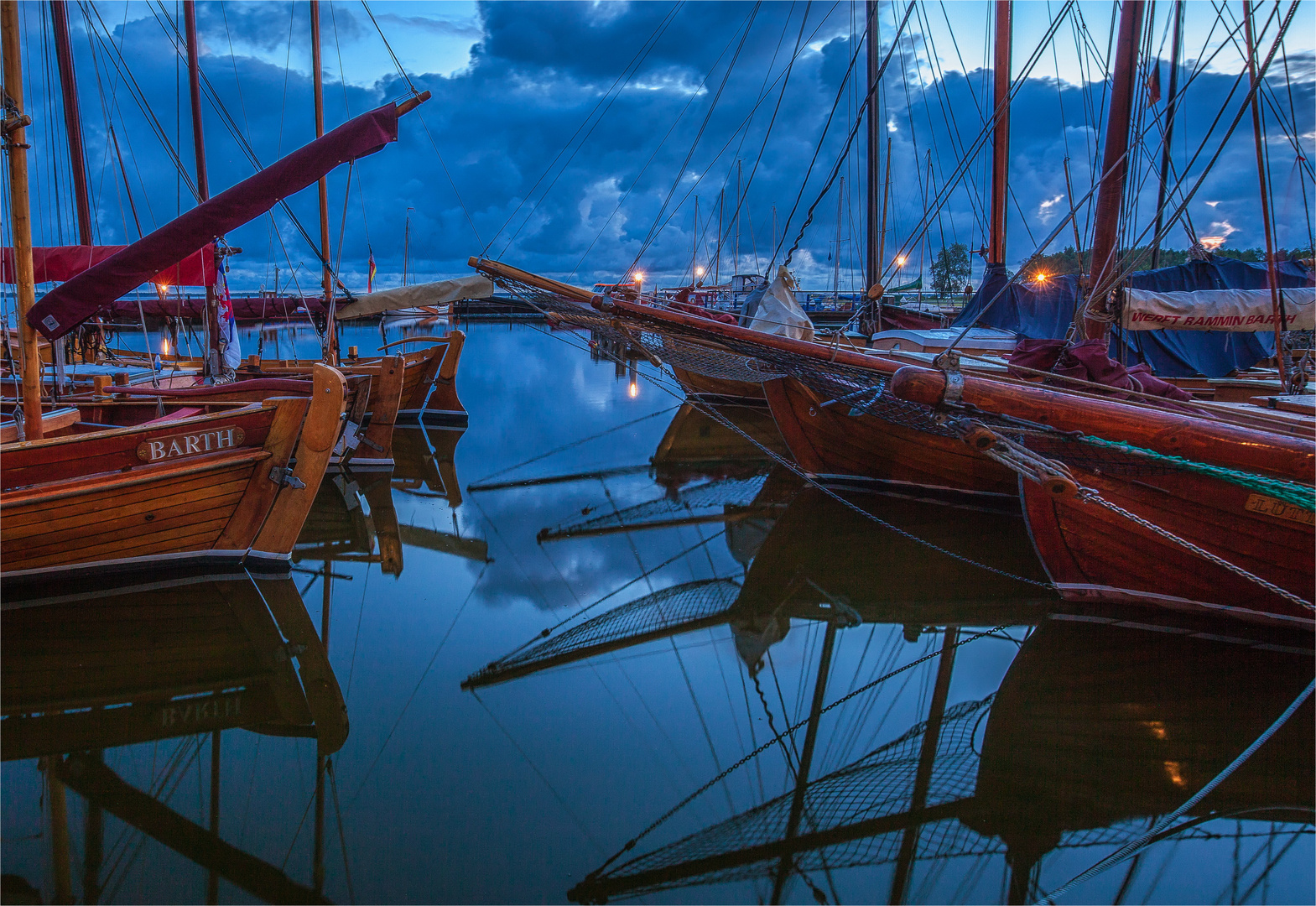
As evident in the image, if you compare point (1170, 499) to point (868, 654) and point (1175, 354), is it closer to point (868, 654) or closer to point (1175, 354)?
point (868, 654)

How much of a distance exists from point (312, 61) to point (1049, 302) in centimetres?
1284

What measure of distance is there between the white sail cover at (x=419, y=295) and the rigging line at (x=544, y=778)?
7.00 m

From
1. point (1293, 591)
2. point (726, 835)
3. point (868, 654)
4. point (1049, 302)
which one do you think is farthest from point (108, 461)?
point (1049, 302)

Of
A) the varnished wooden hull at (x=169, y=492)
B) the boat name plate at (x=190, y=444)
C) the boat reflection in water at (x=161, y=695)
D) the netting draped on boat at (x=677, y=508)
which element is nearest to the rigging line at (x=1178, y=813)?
the boat reflection in water at (x=161, y=695)

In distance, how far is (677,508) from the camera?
27.6 feet

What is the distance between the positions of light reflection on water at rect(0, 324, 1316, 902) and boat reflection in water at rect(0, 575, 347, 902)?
0.08ft

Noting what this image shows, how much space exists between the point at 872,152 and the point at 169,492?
11.2 m

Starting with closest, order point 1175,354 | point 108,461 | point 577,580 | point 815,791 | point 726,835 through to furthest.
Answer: point 726,835 < point 815,791 < point 108,461 < point 577,580 < point 1175,354

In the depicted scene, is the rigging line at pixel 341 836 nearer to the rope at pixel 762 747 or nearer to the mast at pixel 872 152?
the rope at pixel 762 747

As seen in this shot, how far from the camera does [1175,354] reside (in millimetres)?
9484

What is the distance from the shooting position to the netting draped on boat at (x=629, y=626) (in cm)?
461

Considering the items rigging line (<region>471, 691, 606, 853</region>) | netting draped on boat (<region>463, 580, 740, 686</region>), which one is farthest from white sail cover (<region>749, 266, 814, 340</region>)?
rigging line (<region>471, 691, 606, 853</region>)

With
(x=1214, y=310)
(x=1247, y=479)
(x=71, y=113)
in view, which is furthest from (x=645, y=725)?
(x=71, y=113)

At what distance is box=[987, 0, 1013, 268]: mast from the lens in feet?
35.2
